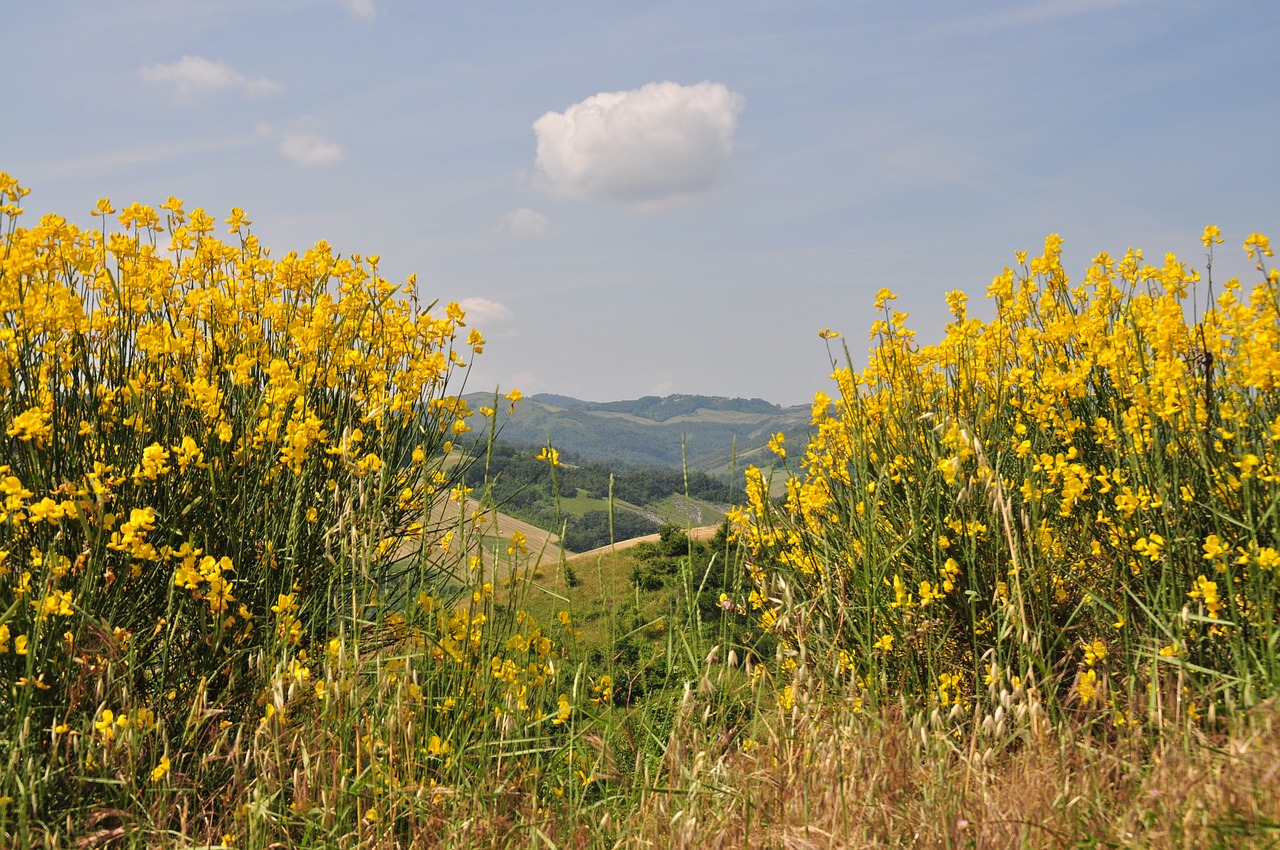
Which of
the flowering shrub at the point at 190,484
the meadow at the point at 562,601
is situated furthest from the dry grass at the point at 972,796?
the flowering shrub at the point at 190,484

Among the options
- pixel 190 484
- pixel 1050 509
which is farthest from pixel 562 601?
pixel 1050 509

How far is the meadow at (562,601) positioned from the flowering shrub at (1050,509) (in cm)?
2

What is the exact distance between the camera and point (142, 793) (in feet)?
8.84

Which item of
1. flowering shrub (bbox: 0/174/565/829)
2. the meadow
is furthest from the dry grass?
flowering shrub (bbox: 0/174/565/829)

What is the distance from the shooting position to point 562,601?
131 inches

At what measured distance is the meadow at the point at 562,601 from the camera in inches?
95.9

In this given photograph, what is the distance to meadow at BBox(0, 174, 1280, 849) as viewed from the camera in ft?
7.99

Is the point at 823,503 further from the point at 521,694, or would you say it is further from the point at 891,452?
the point at 521,694

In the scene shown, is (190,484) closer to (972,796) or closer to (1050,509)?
(972,796)

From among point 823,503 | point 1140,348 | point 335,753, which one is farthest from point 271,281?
point 1140,348

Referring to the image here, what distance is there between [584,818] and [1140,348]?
2.58 metres

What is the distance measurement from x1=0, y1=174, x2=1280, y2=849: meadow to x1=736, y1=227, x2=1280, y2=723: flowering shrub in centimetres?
2

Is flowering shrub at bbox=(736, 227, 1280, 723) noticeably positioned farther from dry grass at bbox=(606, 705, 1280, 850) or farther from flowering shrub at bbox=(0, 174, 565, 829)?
flowering shrub at bbox=(0, 174, 565, 829)

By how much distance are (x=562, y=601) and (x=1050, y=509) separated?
83.6 inches
